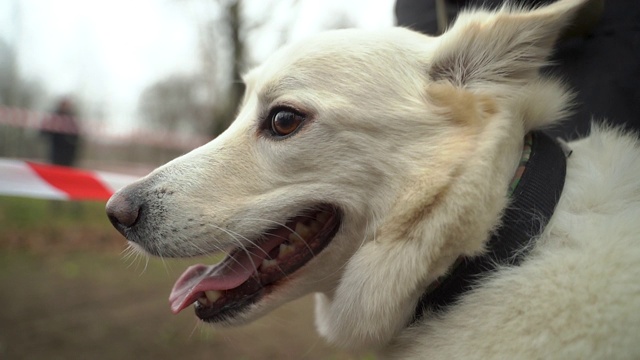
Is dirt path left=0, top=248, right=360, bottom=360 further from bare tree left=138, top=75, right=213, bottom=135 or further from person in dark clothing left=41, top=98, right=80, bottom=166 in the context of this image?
bare tree left=138, top=75, right=213, bottom=135

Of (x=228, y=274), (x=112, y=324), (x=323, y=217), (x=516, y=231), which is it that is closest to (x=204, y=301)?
(x=228, y=274)

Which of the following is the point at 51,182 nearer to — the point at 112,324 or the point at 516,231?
the point at 112,324

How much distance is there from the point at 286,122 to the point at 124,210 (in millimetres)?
730

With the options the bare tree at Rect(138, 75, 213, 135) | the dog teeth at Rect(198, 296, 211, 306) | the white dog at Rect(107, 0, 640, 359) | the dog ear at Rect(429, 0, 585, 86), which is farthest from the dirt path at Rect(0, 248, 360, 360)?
the bare tree at Rect(138, 75, 213, 135)

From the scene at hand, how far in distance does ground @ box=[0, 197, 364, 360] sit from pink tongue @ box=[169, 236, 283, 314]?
132 millimetres

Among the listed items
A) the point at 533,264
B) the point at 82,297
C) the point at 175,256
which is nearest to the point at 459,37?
the point at 533,264

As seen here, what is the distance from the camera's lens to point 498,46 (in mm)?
1864

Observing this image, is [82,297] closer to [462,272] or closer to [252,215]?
[252,215]

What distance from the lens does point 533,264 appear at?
1.53m

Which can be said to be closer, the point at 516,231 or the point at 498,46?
the point at 516,231

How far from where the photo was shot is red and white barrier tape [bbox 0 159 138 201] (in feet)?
10.8

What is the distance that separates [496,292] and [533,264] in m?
0.15

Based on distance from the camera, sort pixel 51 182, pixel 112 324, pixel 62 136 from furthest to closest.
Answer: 1. pixel 62 136
2. pixel 112 324
3. pixel 51 182

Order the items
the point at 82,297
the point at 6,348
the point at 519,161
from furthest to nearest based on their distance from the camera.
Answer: the point at 82,297 < the point at 6,348 < the point at 519,161
